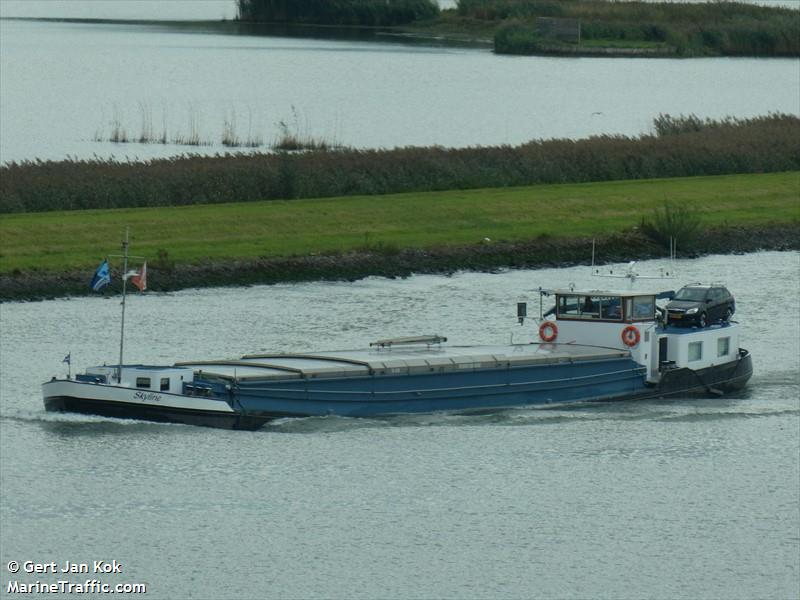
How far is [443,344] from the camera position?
65.4 m

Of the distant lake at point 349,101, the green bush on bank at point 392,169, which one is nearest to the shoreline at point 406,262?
the green bush on bank at point 392,169

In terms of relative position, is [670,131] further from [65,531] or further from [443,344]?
[65,531]

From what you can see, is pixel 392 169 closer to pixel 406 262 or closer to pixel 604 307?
pixel 406 262

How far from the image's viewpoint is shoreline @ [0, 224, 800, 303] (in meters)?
74.1

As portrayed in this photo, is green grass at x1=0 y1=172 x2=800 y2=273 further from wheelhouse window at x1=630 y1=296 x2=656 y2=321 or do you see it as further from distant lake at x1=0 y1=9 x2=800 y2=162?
distant lake at x1=0 y1=9 x2=800 y2=162

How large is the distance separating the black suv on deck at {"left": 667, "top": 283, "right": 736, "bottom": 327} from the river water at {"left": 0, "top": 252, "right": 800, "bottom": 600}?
2815 mm

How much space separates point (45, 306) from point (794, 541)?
116 feet

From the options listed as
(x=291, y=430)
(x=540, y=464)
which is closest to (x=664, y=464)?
(x=540, y=464)

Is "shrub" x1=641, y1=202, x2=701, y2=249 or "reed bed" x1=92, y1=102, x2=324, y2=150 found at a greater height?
"reed bed" x1=92, y1=102, x2=324, y2=150

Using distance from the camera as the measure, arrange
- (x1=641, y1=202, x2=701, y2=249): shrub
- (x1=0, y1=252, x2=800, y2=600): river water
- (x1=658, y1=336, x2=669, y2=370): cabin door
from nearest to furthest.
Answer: (x1=0, y1=252, x2=800, y2=600): river water < (x1=658, y1=336, x2=669, y2=370): cabin door < (x1=641, y1=202, x2=701, y2=249): shrub

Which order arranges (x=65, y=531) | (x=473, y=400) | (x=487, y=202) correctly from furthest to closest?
(x=487, y=202), (x=473, y=400), (x=65, y=531)

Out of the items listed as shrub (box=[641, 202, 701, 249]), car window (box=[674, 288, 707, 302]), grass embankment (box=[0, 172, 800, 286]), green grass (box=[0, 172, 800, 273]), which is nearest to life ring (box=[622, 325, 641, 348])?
car window (box=[674, 288, 707, 302])

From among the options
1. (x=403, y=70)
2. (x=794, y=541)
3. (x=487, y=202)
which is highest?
(x=403, y=70)

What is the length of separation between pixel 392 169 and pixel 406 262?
1569cm
